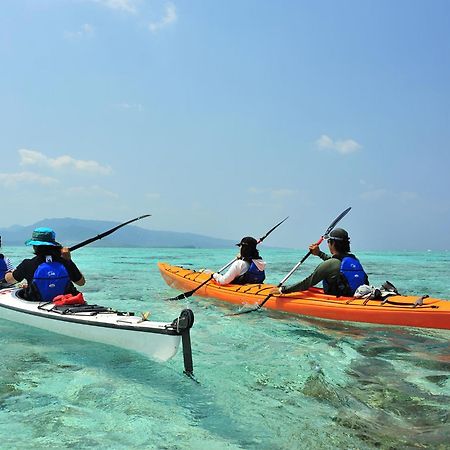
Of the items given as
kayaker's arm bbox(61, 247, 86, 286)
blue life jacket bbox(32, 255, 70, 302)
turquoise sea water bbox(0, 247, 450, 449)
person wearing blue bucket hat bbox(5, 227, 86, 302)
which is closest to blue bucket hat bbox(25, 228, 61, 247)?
person wearing blue bucket hat bbox(5, 227, 86, 302)

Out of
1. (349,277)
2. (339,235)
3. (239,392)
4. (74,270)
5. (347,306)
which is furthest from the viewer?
(349,277)

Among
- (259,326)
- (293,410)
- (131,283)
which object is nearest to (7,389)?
(293,410)

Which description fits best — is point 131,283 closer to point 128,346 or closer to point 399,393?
point 128,346

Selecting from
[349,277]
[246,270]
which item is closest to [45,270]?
[246,270]

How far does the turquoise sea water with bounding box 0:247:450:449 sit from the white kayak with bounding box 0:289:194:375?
0.33 meters

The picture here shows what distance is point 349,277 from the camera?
796 cm

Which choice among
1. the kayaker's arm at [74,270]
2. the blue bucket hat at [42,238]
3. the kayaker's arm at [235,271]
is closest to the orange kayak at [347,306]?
the kayaker's arm at [235,271]

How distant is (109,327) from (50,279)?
73.1 inches

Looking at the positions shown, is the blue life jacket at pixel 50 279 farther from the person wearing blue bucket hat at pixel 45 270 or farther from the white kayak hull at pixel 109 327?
the white kayak hull at pixel 109 327

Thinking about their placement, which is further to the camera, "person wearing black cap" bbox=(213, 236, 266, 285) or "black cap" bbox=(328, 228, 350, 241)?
"person wearing black cap" bbox=(213, 236, 266, 285)

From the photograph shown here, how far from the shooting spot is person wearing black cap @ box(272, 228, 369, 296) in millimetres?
7811

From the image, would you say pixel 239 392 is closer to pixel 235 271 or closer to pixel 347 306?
pixel 347 306

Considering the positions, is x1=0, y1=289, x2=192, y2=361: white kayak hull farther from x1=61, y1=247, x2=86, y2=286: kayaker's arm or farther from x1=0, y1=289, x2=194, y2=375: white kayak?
x1=61, y1=247, x2=86, y2=286: kayaker's arm

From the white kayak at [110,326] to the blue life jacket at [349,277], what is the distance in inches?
166
